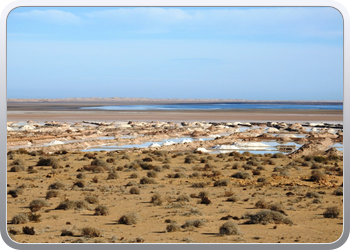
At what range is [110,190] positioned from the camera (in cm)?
2194

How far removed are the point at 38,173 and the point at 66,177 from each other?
9.35 feet

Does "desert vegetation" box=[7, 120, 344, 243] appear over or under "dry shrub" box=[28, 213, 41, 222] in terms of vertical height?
under

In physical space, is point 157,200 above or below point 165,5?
below

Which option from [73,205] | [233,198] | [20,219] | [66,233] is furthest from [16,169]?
[66,233]

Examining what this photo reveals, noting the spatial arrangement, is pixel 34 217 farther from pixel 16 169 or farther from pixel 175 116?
pixel 175 116

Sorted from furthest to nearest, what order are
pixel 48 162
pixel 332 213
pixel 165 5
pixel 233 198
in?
pixel 48 162, pixel 233 198, pixel 332 213, pixel 165 5

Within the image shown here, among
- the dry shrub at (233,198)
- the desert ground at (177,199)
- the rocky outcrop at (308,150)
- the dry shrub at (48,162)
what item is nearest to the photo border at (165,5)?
the desert ground at (177,199)

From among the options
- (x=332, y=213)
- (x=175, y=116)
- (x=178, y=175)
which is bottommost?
(x=178, y=175)

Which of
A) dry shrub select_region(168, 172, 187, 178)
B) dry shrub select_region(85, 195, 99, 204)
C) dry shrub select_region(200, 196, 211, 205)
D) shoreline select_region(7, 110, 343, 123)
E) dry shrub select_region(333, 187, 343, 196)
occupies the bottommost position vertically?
dry shrub select_region(168, 172, 187, 178)

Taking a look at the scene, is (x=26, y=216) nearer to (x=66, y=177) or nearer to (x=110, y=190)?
(x=110, y=190)

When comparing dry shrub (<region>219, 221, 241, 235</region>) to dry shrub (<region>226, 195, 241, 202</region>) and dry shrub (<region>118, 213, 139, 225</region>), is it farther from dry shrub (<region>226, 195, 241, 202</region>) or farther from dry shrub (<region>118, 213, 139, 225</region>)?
dry shrub (<region>226, 195, 241, 202</region>)

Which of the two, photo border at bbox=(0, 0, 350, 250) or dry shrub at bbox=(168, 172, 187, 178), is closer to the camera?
photo border at bbox=(0, 0, 350, 250)

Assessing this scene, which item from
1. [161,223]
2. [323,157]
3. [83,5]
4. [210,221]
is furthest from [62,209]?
[323,157]

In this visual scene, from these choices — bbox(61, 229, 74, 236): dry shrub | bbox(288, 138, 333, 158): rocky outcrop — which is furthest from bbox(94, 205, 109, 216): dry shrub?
bbox(288, 138, 333, 158): rocky outcrop
